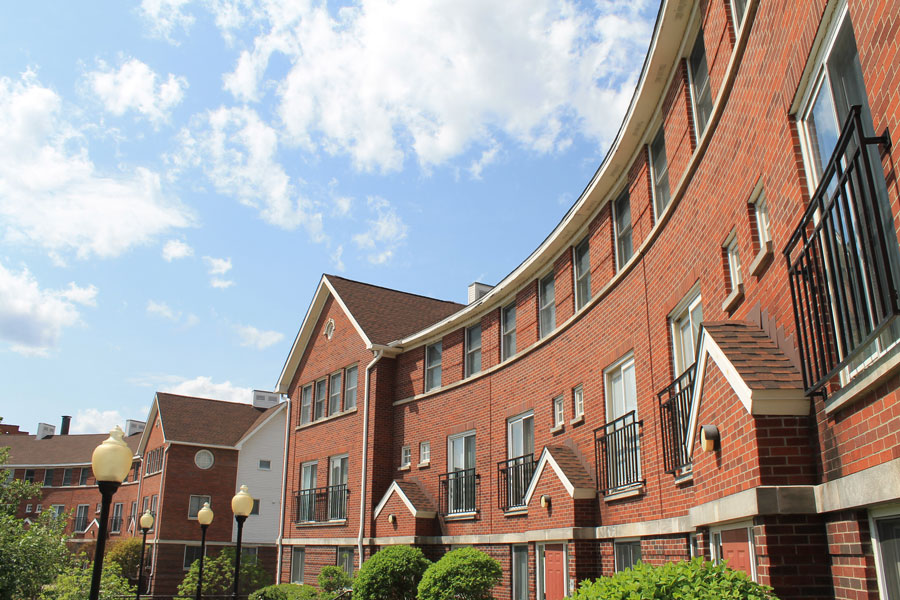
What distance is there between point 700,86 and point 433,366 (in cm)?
1424

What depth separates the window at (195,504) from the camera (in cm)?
4222

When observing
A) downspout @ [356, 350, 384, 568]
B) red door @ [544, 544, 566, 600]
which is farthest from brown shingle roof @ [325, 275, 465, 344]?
red door @ [544, 544, 566, 600]

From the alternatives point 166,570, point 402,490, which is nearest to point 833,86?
point 402,490

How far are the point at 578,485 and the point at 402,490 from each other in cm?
880

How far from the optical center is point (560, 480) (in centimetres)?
1427

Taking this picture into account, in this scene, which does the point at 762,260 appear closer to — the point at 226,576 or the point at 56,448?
the point at 226,576

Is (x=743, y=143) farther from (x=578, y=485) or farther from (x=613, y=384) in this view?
(x=578, y=485)

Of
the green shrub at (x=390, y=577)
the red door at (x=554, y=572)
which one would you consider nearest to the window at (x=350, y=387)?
the green shrub at (x=390, y=577)

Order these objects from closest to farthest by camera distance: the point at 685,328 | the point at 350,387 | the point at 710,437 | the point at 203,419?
the point at 710,437
the point at 685,328
the point at 350,387
the point at 203,419

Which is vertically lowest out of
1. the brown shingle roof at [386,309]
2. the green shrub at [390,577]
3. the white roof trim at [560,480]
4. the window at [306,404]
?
the green shrub at [390,577]

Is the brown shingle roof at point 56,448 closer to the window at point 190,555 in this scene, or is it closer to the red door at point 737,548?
the window at point 190,555

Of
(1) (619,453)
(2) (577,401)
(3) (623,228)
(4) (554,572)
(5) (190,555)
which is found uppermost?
(3) (623,228)

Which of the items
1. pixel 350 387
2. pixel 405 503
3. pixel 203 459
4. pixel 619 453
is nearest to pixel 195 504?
pixel 203 459

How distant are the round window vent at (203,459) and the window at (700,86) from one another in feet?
131
